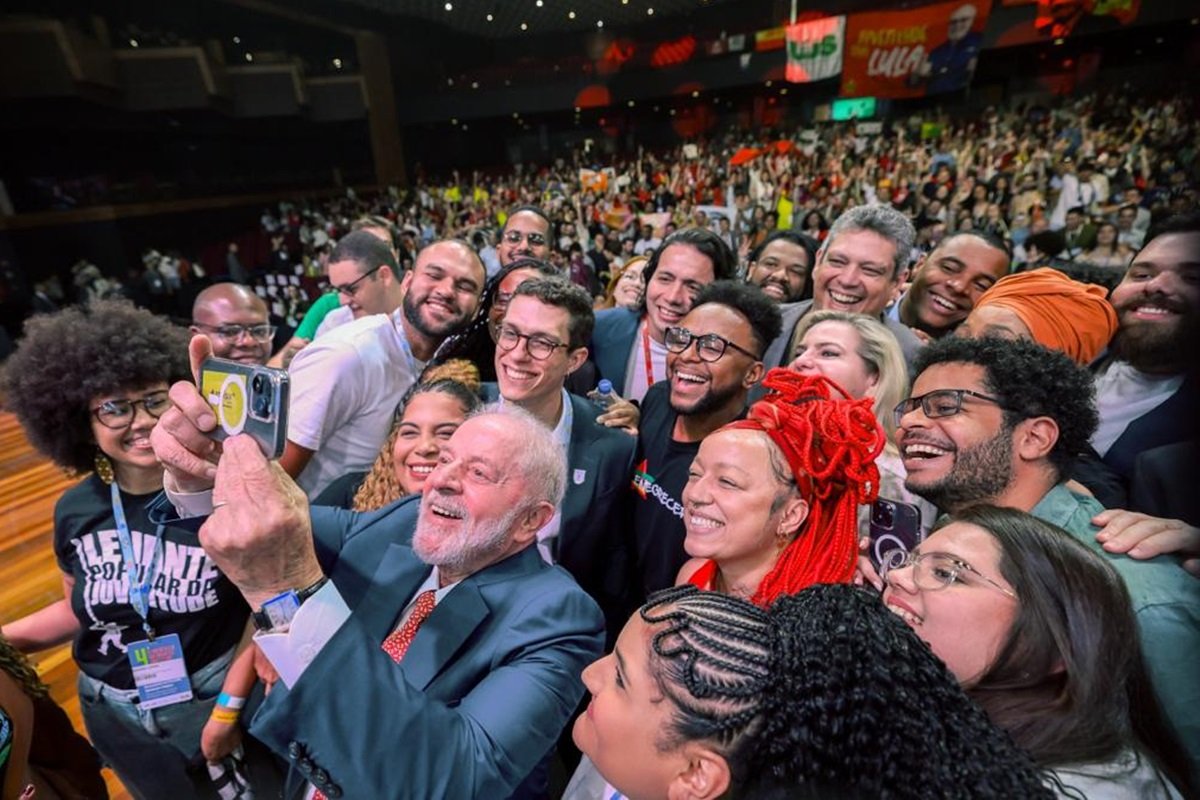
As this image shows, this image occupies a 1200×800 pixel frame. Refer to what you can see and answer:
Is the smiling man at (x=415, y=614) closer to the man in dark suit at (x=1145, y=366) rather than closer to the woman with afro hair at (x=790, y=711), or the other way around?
the woman with afro hair at (x=790, y=711)

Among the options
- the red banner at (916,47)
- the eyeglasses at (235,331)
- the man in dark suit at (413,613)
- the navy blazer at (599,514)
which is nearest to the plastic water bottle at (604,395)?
the navy blazer at (599,514)

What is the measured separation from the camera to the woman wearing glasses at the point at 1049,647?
0.98 m

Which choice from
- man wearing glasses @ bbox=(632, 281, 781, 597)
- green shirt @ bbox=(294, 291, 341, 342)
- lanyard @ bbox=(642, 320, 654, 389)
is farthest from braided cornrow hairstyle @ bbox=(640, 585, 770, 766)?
green shirt @ bbox=(294, 291, 341, 342)

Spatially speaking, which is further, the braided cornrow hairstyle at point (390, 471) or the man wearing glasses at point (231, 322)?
the man wearing glasses at point (231, 322)

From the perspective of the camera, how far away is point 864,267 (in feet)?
8.66

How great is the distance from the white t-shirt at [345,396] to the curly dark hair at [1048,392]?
2.12 meters

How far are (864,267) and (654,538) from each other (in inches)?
62.5

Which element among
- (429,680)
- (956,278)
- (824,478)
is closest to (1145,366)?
(956,278)

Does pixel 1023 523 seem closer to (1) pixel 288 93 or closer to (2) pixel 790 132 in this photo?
(1) pixel 288 93

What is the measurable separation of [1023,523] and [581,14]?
13646 millimetres

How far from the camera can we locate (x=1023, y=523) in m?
1.14

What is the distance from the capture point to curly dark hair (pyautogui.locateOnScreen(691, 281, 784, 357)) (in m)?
2.11

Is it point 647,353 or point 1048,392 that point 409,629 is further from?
point 647,353

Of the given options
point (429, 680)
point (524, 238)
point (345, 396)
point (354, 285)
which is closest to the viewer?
point (429, 680)
